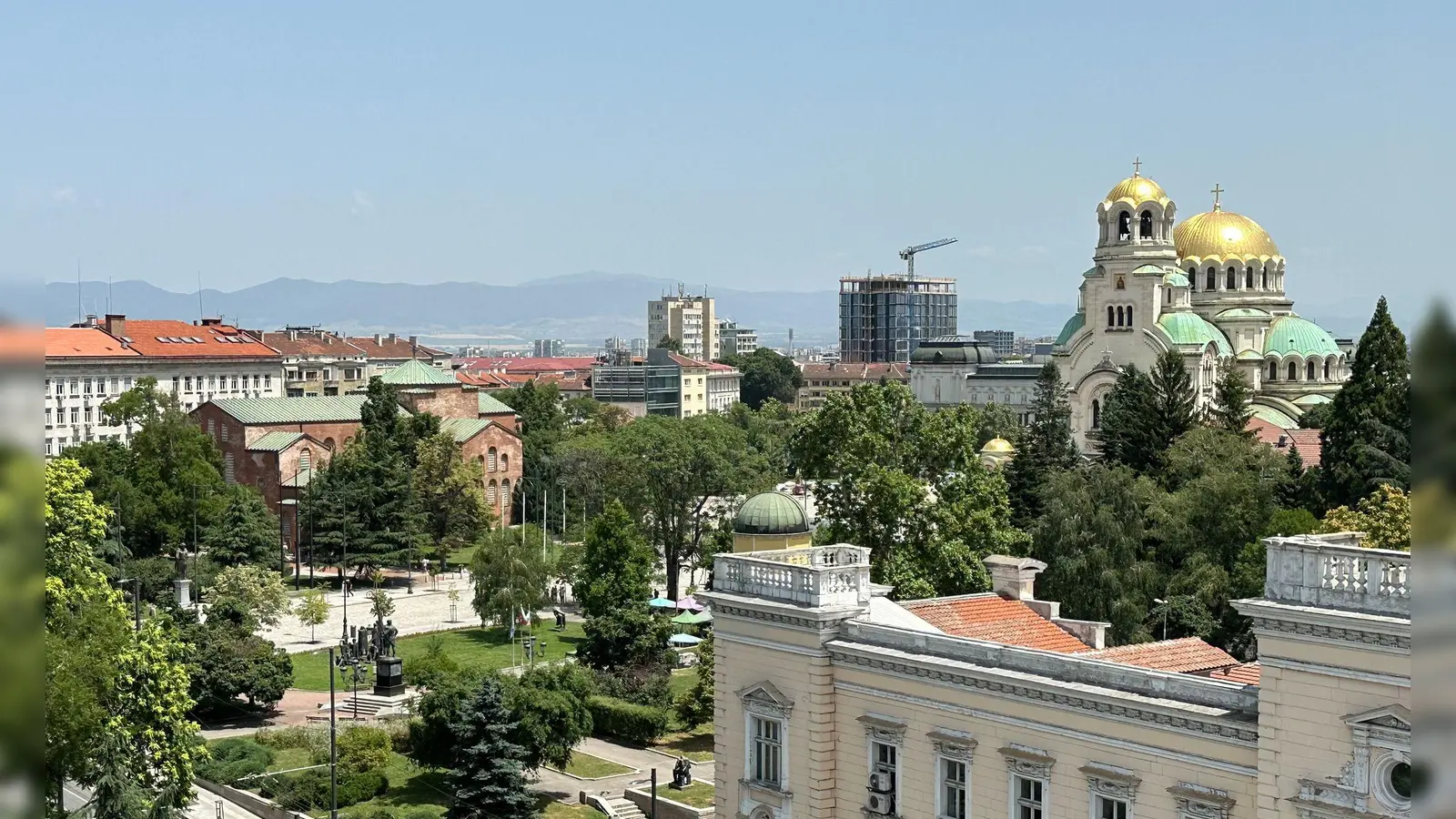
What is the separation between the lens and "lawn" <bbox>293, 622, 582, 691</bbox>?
170 ft

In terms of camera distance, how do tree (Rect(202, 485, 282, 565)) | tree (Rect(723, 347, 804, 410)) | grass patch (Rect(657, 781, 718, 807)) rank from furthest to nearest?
1. tree (Rect(723, 347, 804, 410))
2. tree (Rect(202, 485, 282, 565))
3. grass patch (Rect(657, 781, 718, 807))

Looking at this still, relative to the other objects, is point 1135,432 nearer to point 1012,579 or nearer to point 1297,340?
point 1297,340

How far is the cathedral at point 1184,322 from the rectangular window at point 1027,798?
57401 mm

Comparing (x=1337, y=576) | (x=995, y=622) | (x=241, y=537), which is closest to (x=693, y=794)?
(x=995, y=622)

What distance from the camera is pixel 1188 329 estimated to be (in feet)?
266

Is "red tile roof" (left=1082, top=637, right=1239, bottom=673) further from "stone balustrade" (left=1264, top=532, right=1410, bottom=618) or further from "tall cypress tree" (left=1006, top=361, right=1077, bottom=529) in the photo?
"tall cypress tree" (left=1006, top=361, right=1077, bottom=529)

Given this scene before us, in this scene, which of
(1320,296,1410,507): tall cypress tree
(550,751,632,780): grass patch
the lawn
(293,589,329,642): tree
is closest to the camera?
(550,751,632,780): grass patch

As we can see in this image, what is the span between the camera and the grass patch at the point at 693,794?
37094mm

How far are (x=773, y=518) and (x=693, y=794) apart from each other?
397 inches

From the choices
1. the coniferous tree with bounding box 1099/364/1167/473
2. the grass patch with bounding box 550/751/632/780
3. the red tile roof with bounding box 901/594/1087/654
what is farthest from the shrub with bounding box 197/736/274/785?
the coniferous tree with bounding box 1099/364/1167/473

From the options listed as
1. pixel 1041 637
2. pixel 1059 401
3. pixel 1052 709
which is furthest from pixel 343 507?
pixel 1052 709

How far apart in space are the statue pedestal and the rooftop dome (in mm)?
19924
